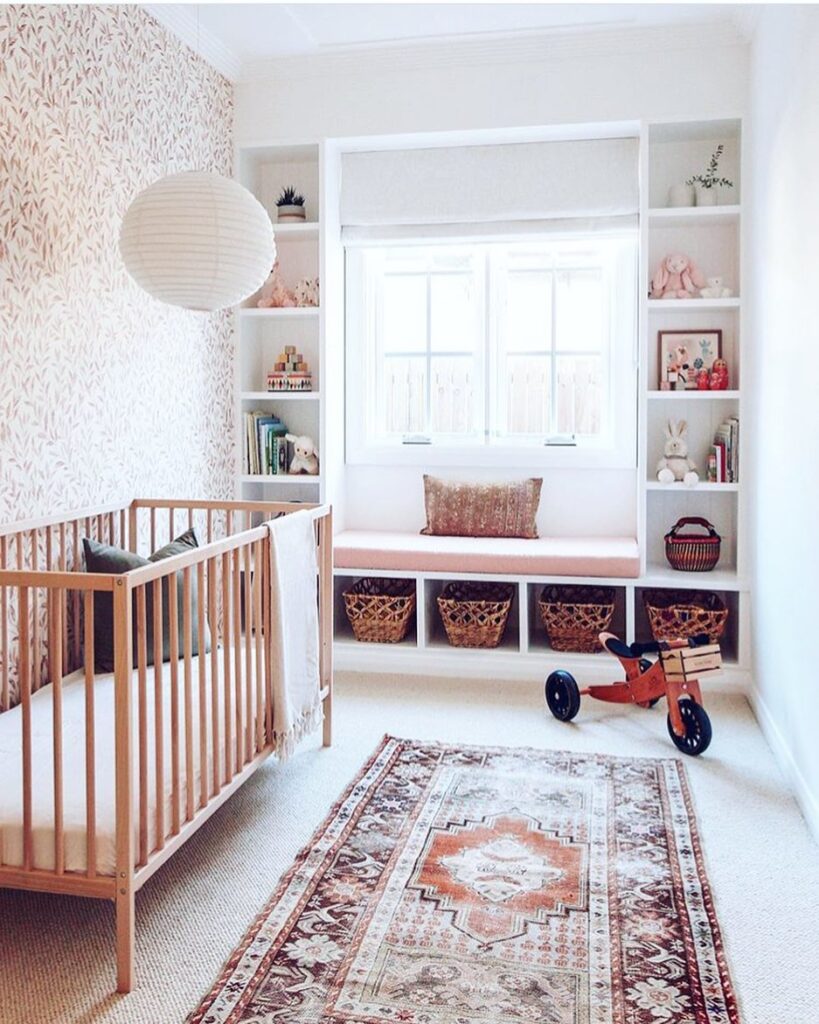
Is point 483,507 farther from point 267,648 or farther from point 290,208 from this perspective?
point 267,648

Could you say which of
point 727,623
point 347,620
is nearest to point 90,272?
point 347,620

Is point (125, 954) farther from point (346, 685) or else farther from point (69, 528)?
point (346, 685)

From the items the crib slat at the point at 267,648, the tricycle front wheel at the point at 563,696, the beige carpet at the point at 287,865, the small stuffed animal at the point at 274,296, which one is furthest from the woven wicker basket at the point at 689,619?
the small stuffed animal at the point at 274,296

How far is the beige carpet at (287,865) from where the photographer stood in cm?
183

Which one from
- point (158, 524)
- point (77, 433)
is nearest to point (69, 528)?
point (77, 433)

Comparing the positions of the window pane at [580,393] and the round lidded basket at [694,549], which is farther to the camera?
the window pane at [580,393]

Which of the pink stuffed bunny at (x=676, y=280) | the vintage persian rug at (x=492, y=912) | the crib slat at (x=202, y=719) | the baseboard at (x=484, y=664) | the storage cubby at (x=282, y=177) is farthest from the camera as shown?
the storage cubby at (x=282, y=177)

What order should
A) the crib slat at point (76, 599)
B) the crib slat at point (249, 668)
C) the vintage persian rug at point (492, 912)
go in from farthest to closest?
the crib slat at point (76, 599) → the crib slat at point (249, 668) → the vintage persian rug at point (492, 912)

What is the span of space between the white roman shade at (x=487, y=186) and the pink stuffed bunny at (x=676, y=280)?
0.84 ft

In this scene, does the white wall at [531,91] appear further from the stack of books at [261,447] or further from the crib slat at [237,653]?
the crib slat at [237,653]

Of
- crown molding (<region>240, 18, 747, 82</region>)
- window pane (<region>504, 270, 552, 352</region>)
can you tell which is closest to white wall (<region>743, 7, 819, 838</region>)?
crown molding (<region>240, 18, 747, 82</region>)

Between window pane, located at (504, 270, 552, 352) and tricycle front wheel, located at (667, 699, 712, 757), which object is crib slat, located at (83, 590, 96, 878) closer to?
tricycle front wheel, located at (667, 699, 712, 757)

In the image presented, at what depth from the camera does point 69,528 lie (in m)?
2.96

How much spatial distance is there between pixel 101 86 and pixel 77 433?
3.65 feet
